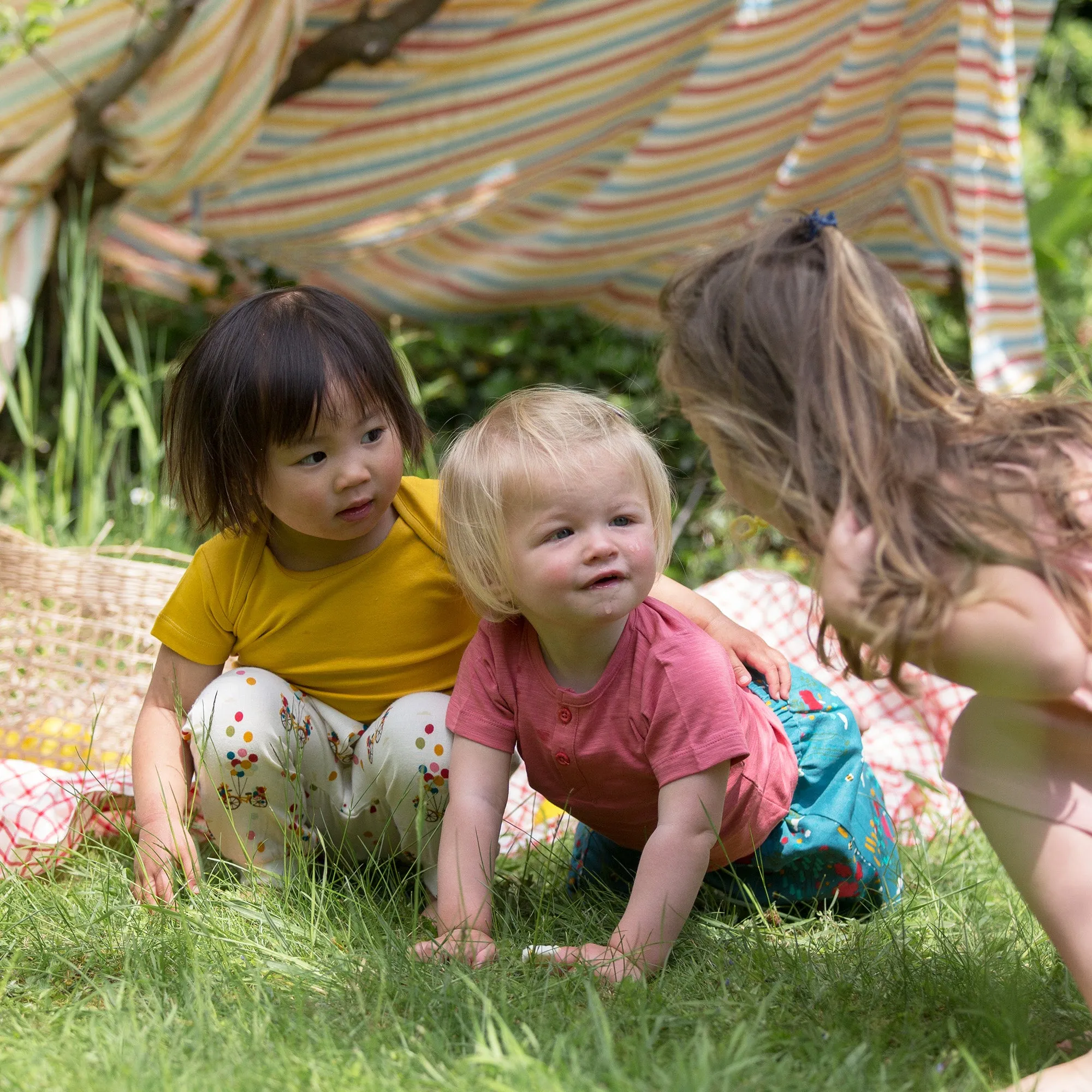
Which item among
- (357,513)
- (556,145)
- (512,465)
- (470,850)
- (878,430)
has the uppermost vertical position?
(556,145)

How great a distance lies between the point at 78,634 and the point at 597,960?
4.88ft

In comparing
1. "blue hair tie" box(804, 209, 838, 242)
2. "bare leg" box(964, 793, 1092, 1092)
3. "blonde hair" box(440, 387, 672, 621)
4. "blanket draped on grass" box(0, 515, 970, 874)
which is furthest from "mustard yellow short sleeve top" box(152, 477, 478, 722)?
"bare leg" box(964, 793, 1092, 1092)

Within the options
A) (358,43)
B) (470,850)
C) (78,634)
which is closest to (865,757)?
(470,850)

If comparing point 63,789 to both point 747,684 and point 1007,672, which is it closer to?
point 747,684

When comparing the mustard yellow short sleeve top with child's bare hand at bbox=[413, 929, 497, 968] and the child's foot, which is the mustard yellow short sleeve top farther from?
the child's foot

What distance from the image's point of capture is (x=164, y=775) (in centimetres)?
195

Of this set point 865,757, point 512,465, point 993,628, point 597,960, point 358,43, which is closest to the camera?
point 993,628

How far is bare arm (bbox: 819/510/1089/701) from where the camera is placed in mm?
1241

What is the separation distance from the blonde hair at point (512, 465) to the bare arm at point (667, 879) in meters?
0.30

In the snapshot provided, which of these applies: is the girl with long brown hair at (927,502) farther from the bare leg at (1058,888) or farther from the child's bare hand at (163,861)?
the child's bare hand at (163,861)

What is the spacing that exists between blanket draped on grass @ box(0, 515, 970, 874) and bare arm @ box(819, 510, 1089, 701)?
41.0 inches

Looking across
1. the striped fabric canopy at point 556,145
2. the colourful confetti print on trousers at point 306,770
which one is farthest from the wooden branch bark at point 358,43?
the colourful confetti print on trousers at point 306,770

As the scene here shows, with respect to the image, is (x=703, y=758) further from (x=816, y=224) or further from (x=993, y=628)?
(x=816, y=224)

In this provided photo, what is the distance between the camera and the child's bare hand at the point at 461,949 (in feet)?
5.17
